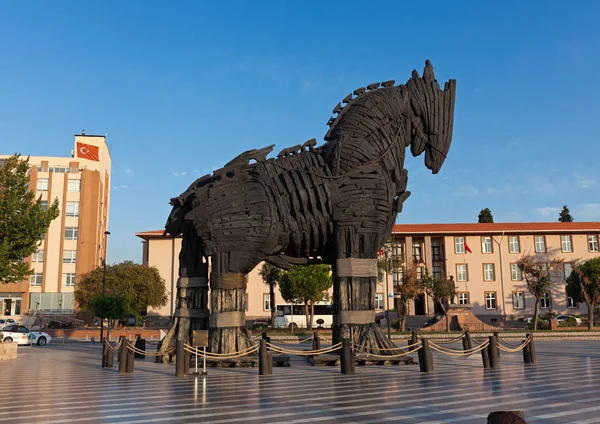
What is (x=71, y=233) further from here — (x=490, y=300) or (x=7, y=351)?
(x=490, y=300)

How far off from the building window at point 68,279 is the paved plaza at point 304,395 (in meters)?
49.2

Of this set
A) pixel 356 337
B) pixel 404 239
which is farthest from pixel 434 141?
pixel 404 239

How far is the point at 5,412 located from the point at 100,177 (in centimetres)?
6172

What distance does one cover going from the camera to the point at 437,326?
42.2 m

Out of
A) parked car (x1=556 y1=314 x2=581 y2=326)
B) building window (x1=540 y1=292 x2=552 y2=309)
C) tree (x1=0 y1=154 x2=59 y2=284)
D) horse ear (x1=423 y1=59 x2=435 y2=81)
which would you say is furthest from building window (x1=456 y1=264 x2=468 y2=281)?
horse ear (x1=423 y1=59 x2=435 y2=81)

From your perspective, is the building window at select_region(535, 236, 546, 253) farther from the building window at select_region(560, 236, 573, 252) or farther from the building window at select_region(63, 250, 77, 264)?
the building window at select_region(63, 250, 77, 264)

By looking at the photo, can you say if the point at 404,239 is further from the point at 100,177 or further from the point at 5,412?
the point at 5,412

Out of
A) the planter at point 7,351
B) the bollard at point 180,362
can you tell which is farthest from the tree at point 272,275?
the bollard at point 180,362

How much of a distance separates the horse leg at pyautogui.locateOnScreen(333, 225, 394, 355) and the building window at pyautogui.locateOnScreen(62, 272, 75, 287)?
5352 centimetres

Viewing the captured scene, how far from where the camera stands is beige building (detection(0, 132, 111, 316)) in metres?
61.5

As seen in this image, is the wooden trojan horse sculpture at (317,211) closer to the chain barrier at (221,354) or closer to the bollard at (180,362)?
the chain barrier at (221,354)

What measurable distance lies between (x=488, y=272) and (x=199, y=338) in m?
50.1

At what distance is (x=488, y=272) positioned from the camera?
199ft

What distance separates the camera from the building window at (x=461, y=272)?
6090 cm
